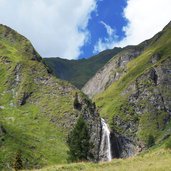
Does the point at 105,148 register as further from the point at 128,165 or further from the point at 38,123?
the point at 128,165

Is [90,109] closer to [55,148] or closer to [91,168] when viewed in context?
[55,148]

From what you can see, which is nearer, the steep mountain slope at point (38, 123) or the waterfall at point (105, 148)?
the steep mountain slope at point (38, 123)

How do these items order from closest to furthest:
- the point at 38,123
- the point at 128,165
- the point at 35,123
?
the point at 128,165 < the point at 35,123 < the point at 38,123

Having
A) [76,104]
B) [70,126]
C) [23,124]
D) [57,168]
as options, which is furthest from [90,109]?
[57,168]

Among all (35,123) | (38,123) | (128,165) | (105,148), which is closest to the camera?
(128,165)

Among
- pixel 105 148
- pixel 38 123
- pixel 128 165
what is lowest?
pixel 128 165

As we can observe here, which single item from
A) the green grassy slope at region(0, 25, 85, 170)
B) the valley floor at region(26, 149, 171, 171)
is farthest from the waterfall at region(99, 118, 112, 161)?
the valley floor at region(26, 149, 171, 171)

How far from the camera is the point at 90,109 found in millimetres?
199000

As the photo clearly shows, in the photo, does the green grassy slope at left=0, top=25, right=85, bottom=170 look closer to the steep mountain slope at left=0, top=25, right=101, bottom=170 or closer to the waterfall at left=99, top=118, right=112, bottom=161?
the steep mountain slope at left=0, top=25, right=101, bottom=170

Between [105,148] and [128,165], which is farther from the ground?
[105,148]

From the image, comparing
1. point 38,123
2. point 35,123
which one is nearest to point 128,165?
point 35,123

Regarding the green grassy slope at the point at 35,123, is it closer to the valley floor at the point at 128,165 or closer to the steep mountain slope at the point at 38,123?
the steep mountain slope at the point at 38,123

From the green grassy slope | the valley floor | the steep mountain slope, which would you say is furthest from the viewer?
the steep mountain slope

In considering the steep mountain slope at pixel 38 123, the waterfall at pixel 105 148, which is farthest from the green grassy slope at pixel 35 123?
the waterfall at pixel 105 148
